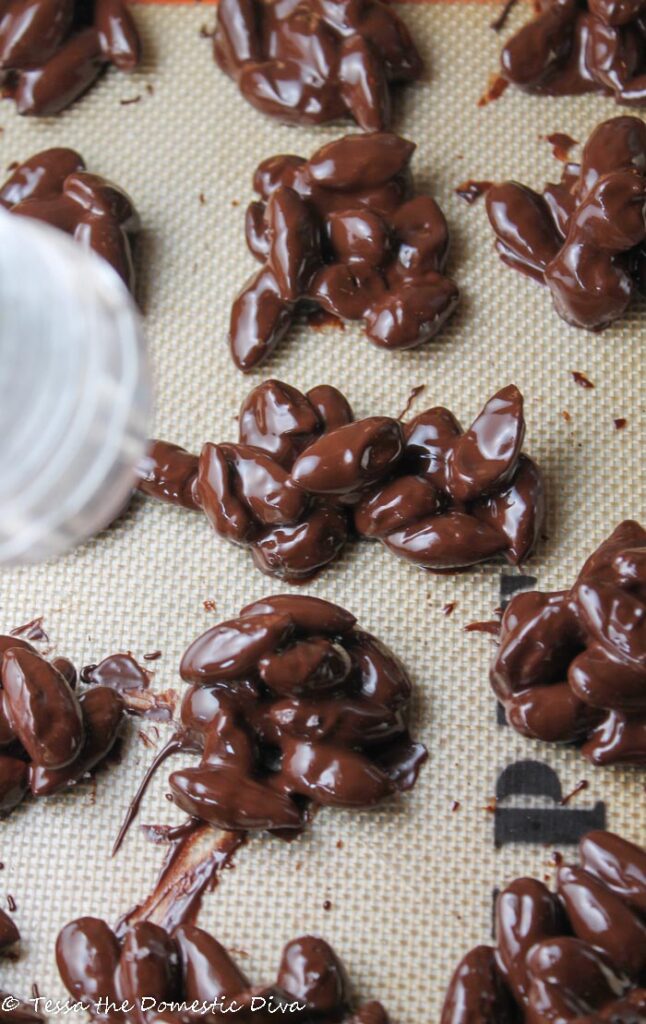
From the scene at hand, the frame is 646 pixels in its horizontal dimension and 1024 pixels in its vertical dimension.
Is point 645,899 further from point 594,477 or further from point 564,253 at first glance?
point 564,253

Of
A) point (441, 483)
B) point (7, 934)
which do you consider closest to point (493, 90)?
point (441, 483)

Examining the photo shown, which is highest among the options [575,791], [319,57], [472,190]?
[319,57]

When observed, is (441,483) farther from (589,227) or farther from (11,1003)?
(11,1003)

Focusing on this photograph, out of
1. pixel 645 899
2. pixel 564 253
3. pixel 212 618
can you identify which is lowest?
pixel 645 899

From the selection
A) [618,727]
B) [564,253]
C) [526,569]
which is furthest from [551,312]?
[618,727]

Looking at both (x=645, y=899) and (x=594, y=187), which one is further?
(x=594, y=187)

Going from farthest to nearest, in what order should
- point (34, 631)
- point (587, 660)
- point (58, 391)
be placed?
point (34, 631), point (587, 660), point (58, 391)

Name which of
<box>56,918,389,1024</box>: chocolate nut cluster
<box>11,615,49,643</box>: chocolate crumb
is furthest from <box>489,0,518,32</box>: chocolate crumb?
<box>56,918,389,1024</box>: chocolate nut cluster

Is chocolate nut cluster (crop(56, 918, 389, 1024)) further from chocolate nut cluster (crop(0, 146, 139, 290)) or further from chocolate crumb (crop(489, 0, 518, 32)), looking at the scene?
chocolate crumb (crop(489, 0, 518, 32))
